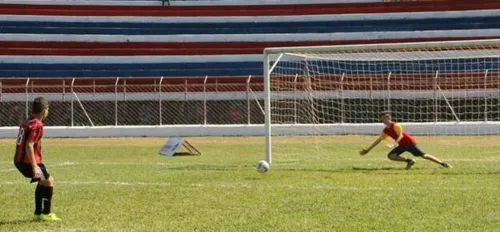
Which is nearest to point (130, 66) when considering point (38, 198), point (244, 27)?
point (244, 27)

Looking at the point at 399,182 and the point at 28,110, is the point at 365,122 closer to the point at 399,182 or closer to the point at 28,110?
the point at 28,110

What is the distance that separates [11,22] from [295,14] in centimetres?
1651

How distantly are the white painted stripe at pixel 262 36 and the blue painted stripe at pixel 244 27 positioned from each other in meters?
1.12

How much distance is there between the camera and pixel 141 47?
41719 mm

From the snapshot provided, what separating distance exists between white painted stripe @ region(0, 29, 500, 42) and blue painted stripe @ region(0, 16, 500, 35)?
3.68 ft

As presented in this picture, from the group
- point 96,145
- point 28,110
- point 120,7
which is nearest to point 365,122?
point 96,145

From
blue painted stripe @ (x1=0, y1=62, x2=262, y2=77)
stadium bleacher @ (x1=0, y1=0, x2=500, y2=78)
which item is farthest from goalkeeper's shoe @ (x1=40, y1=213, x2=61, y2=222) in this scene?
blue painted stripe @ (x1=0, y1=62, x2=262, y2=77)

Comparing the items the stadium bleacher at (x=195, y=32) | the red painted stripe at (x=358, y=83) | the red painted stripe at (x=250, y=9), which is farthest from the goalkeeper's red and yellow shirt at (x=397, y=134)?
the red painted stripe at (x=250, y=9)

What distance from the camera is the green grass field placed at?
7809 mm

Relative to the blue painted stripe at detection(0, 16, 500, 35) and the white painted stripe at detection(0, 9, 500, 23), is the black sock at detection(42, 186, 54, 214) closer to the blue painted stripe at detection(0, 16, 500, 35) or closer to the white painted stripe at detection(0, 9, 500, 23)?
the blue painted stripe at detection(0, 16, 500, 35)

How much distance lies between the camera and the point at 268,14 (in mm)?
45750

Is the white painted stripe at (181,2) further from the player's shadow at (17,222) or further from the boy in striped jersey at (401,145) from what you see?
the player's shadow at (17,222)

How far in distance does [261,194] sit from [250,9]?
37.7m

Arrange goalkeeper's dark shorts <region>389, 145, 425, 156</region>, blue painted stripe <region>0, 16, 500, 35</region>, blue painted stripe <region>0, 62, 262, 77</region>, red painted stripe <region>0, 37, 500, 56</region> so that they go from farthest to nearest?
blue painted stripe <region>0, 16, 500, 35</region> < red painted stripe <region>0, 37, 500, 56</region> < blue painted stripe <region>0, 62, 262, 77</region> < goalkeeper's dark shorts <region>389, 145, 425, 156</region>
